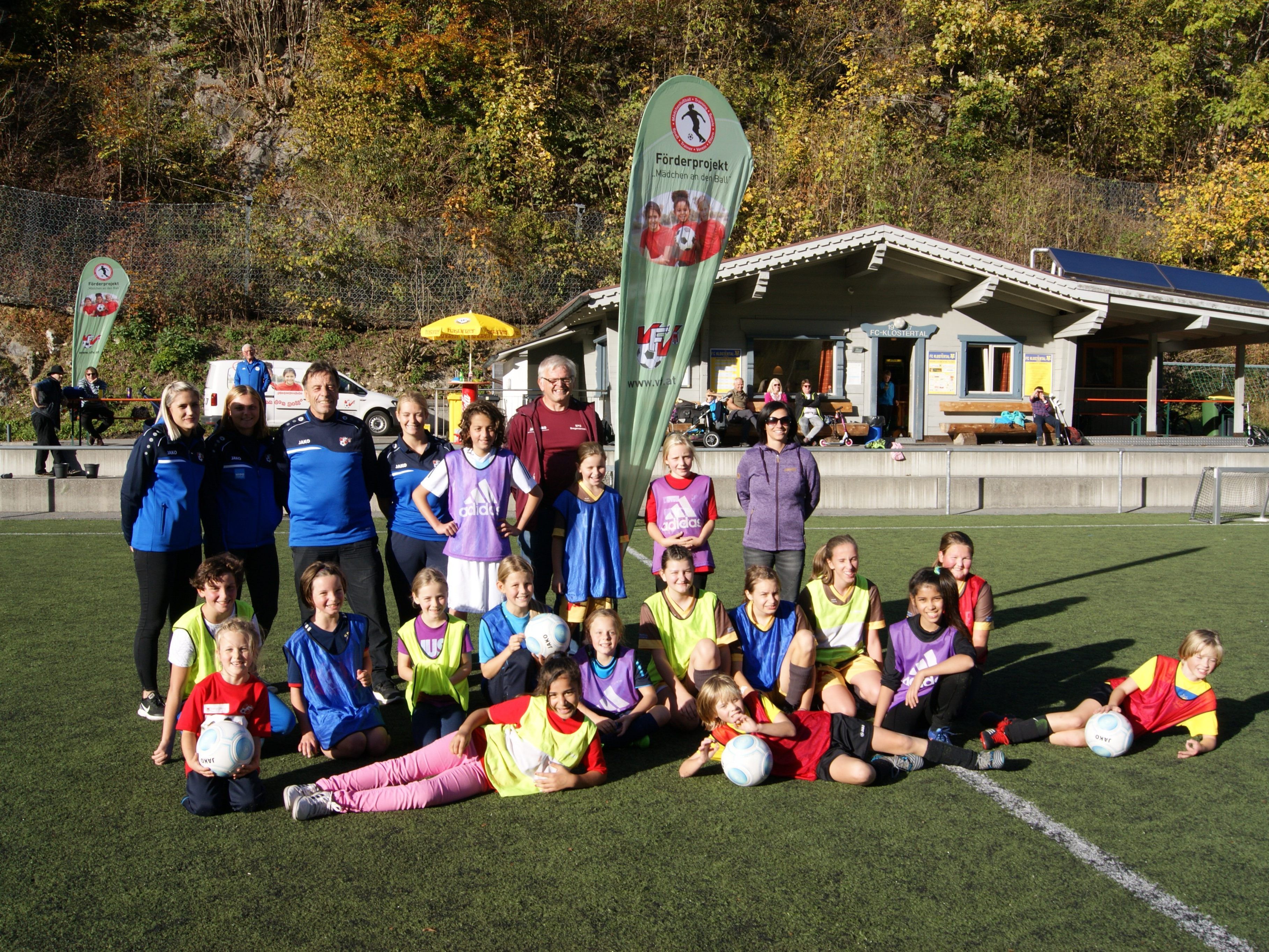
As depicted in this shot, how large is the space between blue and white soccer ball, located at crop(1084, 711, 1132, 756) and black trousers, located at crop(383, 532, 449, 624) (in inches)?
132

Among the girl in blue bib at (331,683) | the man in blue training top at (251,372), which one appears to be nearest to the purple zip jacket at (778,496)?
the girl in blue bib at (331,683)

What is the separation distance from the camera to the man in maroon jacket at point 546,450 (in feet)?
18.4

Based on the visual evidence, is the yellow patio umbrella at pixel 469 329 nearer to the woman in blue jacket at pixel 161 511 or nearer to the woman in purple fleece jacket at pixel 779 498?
the woman in purple fleece jacket at pixel 779 498

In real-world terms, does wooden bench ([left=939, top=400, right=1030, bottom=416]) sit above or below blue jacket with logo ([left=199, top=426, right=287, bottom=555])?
above

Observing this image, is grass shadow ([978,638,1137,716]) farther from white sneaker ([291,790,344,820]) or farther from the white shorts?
white sneaker ([291,790,344,820])

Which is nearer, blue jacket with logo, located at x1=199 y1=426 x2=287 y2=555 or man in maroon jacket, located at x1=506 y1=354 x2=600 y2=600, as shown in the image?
blue jacket with logo, located at x1=199 y1=426 x2=287 y2=555

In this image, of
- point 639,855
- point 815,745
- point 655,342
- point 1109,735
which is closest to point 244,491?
point 655,342

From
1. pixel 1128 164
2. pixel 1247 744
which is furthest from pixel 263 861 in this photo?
pixel 1128 164

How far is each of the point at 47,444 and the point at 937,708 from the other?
50.1 ft

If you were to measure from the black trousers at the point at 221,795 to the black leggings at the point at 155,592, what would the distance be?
124 cm

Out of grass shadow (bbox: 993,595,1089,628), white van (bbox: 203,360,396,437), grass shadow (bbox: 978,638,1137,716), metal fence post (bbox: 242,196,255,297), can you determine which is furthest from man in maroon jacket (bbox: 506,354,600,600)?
metal fence post (bbox: 242,196,255,297)

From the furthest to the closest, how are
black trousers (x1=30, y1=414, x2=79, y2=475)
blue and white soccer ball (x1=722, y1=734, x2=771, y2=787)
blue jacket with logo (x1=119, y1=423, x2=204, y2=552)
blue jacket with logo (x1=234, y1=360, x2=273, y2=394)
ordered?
blue jacket with logo (x1=234, y1=360, x2=273, y2=394), black trousers (x1=30, y1=414, x2=79, y2=475), blue jacket with logo (x1=119, y1=423, x2=204, y2=552), blue and white soccer ball (x1=722, y1=734, x2=771, y2=787)

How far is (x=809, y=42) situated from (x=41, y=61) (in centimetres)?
2513

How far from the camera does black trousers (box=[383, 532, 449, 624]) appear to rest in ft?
18.3
